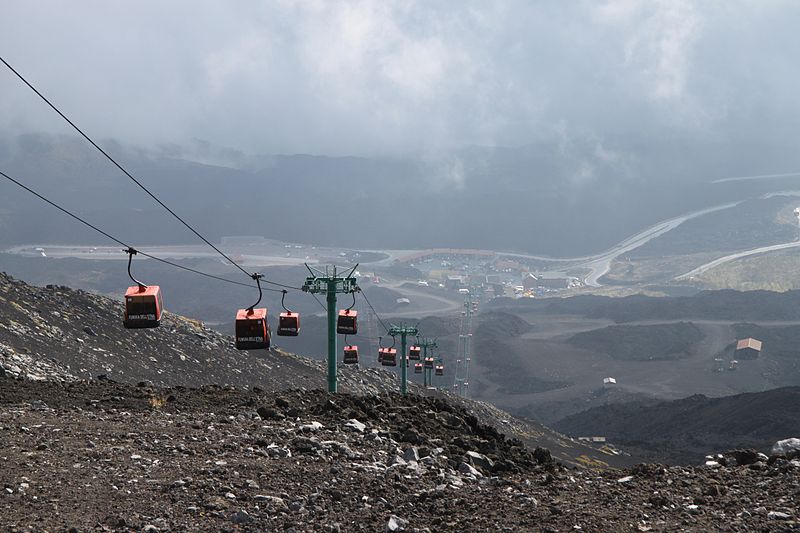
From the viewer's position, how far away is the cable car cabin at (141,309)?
15.8 meters

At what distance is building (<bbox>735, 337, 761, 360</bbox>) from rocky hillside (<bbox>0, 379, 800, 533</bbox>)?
117 metres

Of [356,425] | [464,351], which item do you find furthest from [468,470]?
[464,351]

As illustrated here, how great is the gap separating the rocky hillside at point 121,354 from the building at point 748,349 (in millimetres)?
78334

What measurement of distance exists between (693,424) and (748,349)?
193 ft

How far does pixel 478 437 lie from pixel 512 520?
25.8 ft

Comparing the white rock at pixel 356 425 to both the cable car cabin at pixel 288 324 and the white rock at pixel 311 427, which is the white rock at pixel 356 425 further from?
the cable car cabin at pixel 288 324

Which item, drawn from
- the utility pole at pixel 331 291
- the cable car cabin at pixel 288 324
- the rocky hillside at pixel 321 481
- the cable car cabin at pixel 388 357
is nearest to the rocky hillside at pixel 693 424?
the cable car cabin at pixel 388 357

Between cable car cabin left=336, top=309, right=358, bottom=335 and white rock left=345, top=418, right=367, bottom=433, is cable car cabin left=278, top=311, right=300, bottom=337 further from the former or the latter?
white rock left=345, top=418, right=367, bottom=433

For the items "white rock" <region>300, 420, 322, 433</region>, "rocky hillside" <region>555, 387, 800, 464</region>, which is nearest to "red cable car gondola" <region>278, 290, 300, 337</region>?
"white rock" <region>300, 420, 322, 433</region>

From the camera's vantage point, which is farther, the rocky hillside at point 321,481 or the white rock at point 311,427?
the white rock at point 311,427

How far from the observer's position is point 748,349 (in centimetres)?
12344

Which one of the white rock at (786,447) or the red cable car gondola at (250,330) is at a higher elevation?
the red cable car gondola at (250,330)

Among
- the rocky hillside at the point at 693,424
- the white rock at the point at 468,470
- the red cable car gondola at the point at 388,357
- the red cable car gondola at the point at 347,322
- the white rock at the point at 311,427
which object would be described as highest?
the red cable car gondola at the point at 347,322

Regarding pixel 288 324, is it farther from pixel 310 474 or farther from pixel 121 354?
pixel 121 354
